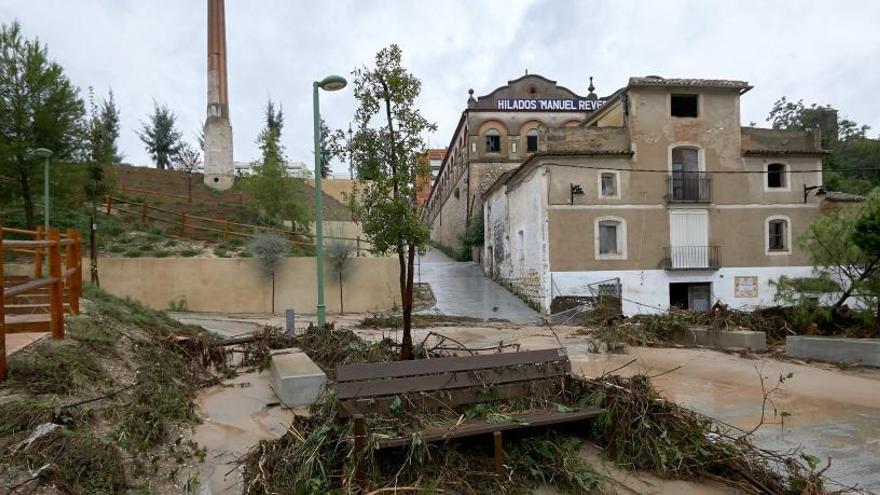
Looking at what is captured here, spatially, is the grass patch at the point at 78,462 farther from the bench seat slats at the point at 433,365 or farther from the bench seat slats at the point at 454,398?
the bench seat slats at the point at 433,365

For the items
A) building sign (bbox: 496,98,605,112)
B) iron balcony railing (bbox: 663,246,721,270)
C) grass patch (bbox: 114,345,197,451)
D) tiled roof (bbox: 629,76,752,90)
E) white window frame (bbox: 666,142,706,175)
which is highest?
building sign (bbox: 496,98,605,112)

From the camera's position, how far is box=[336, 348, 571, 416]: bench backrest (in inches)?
191

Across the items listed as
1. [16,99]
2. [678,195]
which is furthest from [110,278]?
[678,195]

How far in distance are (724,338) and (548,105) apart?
30.7 meters

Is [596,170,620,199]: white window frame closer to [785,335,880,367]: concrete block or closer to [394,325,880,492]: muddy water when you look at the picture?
[394,325,880,492]: muddy water

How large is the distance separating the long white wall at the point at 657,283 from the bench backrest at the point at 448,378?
59.1ft

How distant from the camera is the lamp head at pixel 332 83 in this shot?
996 cm

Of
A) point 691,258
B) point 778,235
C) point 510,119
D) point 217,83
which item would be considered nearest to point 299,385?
point 691,258

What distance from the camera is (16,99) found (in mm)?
17797

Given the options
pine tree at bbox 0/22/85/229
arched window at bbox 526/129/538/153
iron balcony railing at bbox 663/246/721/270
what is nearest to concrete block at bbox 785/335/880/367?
iron balcony railing at bbox 663/246/721/270

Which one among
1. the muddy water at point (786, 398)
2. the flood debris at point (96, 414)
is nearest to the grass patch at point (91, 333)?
the flood debris at point (96, 414)

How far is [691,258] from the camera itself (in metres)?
24.7

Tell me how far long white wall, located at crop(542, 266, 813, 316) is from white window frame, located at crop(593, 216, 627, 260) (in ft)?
2.25

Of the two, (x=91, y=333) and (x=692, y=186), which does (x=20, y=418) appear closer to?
(x=91, y=333)
